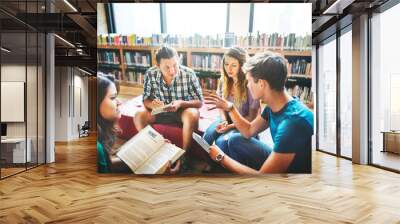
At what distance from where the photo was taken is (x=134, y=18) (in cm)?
682

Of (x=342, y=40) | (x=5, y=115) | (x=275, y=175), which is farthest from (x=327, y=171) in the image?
(x=5, y=115)

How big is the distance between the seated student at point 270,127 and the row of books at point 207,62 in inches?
18.7

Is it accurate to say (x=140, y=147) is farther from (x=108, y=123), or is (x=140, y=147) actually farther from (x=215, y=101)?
(x=215, y=101)

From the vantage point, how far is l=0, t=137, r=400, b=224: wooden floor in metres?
4.09

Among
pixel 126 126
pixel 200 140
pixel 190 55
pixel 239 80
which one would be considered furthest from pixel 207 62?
pixel 126 126

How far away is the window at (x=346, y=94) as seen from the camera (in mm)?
9188

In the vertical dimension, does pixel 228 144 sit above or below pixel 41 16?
below

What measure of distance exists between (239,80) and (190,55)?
3.15 feet

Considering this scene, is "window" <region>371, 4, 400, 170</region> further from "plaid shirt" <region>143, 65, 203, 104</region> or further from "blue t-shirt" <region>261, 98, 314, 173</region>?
"plaid shirt" <region>143, 65, 203, 104</region>

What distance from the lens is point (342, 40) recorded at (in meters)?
9.72

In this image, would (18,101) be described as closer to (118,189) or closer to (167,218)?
(118,189)

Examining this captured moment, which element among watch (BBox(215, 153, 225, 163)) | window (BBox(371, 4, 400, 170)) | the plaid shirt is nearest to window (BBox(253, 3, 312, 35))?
the plaid shirt

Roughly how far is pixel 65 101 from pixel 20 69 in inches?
363

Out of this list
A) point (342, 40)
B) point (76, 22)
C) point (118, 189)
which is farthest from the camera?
point (342, 40)
